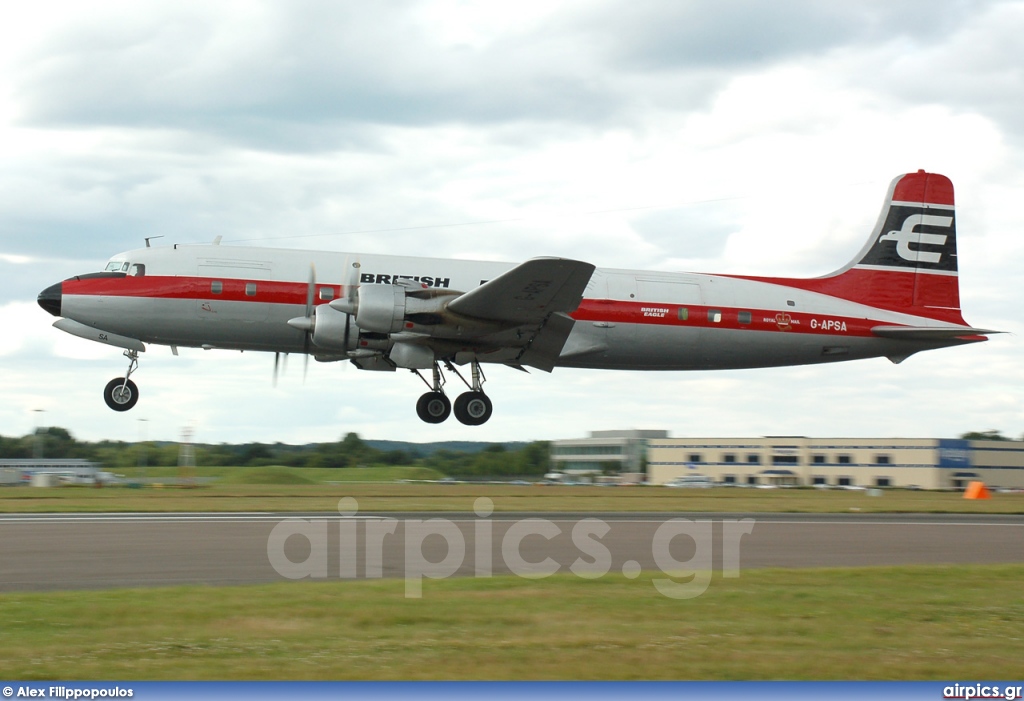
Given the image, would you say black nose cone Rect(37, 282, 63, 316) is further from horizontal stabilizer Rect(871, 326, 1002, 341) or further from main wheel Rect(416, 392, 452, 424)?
horizontal stabilizer Rect(871, 326, 1002, 341)

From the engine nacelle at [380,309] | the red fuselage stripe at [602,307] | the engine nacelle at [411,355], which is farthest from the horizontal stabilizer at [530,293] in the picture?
the red fuselage stripe at [602,307]

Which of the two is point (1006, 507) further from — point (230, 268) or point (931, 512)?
point (230, 268)

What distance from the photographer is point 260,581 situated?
491 inches

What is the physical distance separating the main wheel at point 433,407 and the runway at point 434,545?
375 cm

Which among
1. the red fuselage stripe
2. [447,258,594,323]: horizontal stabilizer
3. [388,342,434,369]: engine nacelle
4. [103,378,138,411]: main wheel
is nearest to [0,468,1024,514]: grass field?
[103,378,138,411]: main wheel

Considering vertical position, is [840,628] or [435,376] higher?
[435,376]

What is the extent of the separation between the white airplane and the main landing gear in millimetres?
32

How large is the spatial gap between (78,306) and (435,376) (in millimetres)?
8964

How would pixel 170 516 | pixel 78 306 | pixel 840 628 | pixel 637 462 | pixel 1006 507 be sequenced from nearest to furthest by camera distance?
pixel 840 628 → pixel 170 516 → pixel 78 306 → pixel 1006 507 → pixel 637 462

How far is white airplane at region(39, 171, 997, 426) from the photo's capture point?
24125 mm

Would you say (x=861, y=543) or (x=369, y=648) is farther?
(x=861, y=543)

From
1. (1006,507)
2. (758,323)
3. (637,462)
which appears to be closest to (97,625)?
(758,323)

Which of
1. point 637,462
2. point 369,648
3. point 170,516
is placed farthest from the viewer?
point 637,462

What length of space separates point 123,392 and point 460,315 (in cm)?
918
